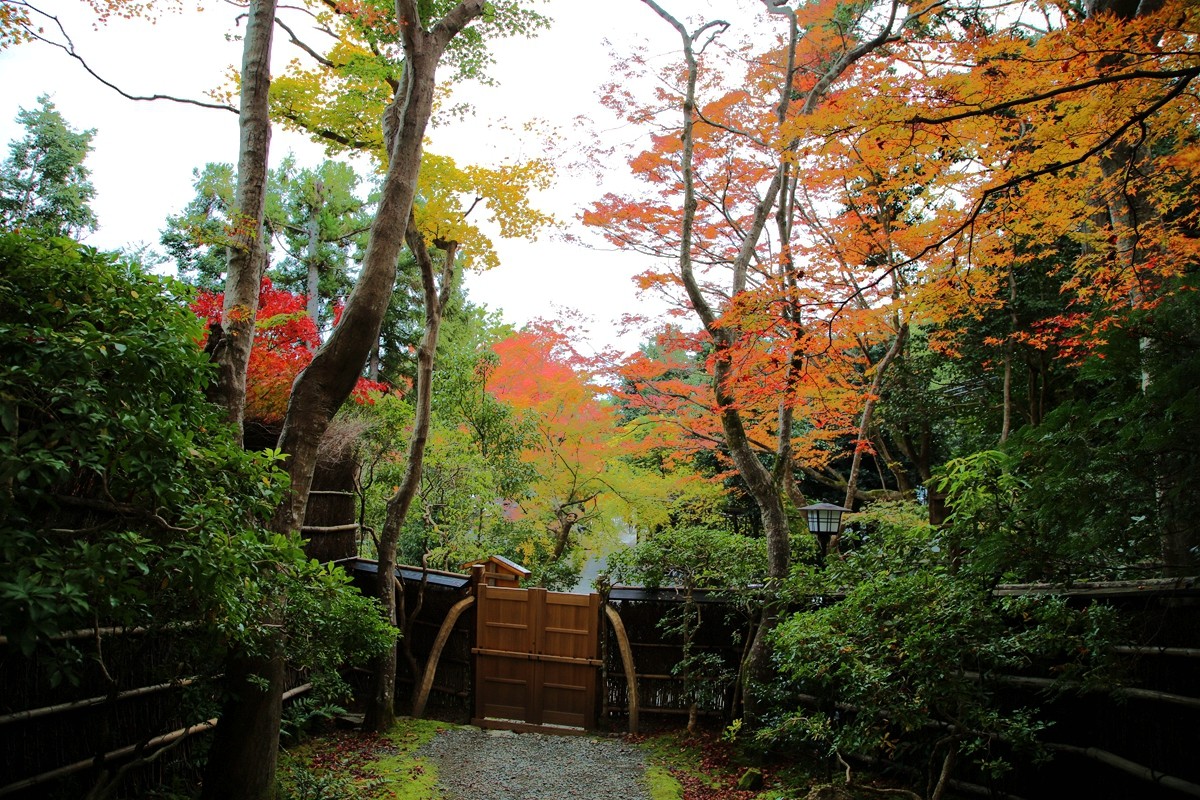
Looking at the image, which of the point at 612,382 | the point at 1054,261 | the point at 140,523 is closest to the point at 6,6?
the point at 140,523

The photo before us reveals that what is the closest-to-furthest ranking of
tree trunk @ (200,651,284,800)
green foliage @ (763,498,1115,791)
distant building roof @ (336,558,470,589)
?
green foliage @ (763,498,1115,791)
tree trunk @ (200,651,284,800)
distant building roof @ (336,558,470,589)

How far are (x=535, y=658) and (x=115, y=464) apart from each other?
646cm

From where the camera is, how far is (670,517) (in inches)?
487

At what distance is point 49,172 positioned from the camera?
1325 cm

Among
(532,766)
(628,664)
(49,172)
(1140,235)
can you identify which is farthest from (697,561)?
(49,172)

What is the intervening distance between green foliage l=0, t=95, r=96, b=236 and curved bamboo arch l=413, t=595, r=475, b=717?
10037mm

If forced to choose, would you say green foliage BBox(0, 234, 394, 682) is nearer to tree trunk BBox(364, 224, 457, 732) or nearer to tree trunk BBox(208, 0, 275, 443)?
tree trunk BBox(208, 0, 275, 443)

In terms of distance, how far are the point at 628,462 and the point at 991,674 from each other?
30.7 feet

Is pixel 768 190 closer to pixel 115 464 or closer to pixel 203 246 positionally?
pixel 115 464

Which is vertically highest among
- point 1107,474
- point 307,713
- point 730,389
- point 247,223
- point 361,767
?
point 247,223

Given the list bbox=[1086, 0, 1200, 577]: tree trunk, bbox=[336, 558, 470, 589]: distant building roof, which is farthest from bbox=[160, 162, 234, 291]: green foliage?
bbox=[1086, 0, 1200, 577]: tree trunk

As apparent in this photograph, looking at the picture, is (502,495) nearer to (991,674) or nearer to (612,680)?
(612,680)

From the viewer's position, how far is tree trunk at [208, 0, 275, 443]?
4.18 m

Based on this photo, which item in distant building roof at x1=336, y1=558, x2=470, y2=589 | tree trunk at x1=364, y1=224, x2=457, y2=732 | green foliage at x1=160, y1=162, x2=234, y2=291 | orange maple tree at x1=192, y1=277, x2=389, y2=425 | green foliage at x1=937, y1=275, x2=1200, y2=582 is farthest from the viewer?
green foliage at x1=160, y1=162, x2=234, y2=291
